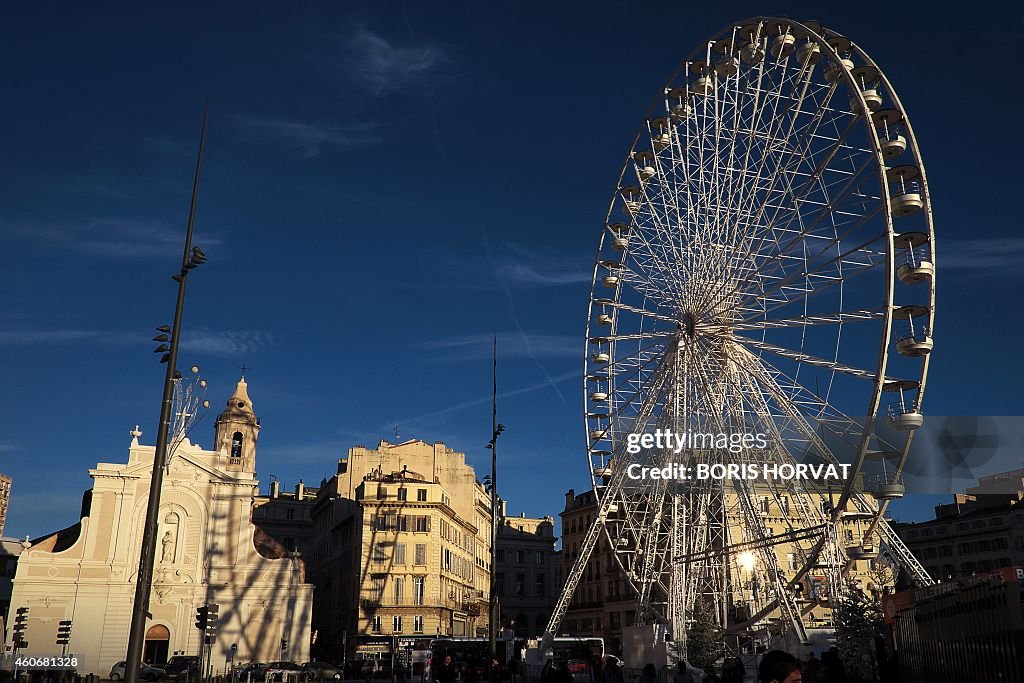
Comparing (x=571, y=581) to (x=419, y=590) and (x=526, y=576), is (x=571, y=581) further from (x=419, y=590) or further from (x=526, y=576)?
(x=526, y=576)

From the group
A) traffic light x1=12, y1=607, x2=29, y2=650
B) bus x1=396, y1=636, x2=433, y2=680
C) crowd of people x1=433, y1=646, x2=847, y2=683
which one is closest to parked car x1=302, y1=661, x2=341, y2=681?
bus x1=396, y1=636, x2=433, y2=680

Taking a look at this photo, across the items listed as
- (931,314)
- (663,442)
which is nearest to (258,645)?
(663,442)

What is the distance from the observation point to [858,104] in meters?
30.9

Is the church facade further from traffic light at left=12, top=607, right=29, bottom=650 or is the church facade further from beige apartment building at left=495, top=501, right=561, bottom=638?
beige apartment building at left=495, top=501, right=561, bottom=638

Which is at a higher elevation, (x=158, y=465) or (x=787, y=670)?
(x=158, y=465)

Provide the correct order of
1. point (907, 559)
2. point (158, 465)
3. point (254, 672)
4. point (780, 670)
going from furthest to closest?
point (254, 672) → point (907, 559) → point (158, 465) → point (780, 670)

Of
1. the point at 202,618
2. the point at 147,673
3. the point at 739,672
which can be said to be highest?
the point at 202,618

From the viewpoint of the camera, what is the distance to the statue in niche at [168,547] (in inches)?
2527

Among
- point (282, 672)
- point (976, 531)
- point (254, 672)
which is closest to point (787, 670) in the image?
point (282, 672)

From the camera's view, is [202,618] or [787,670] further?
[202,618]

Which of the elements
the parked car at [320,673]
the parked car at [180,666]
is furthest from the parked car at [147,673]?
the parked car at [320,673]

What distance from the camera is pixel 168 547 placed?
212 feet

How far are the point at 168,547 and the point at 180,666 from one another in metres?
11.7

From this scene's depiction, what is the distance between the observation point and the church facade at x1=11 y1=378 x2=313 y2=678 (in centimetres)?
5988
